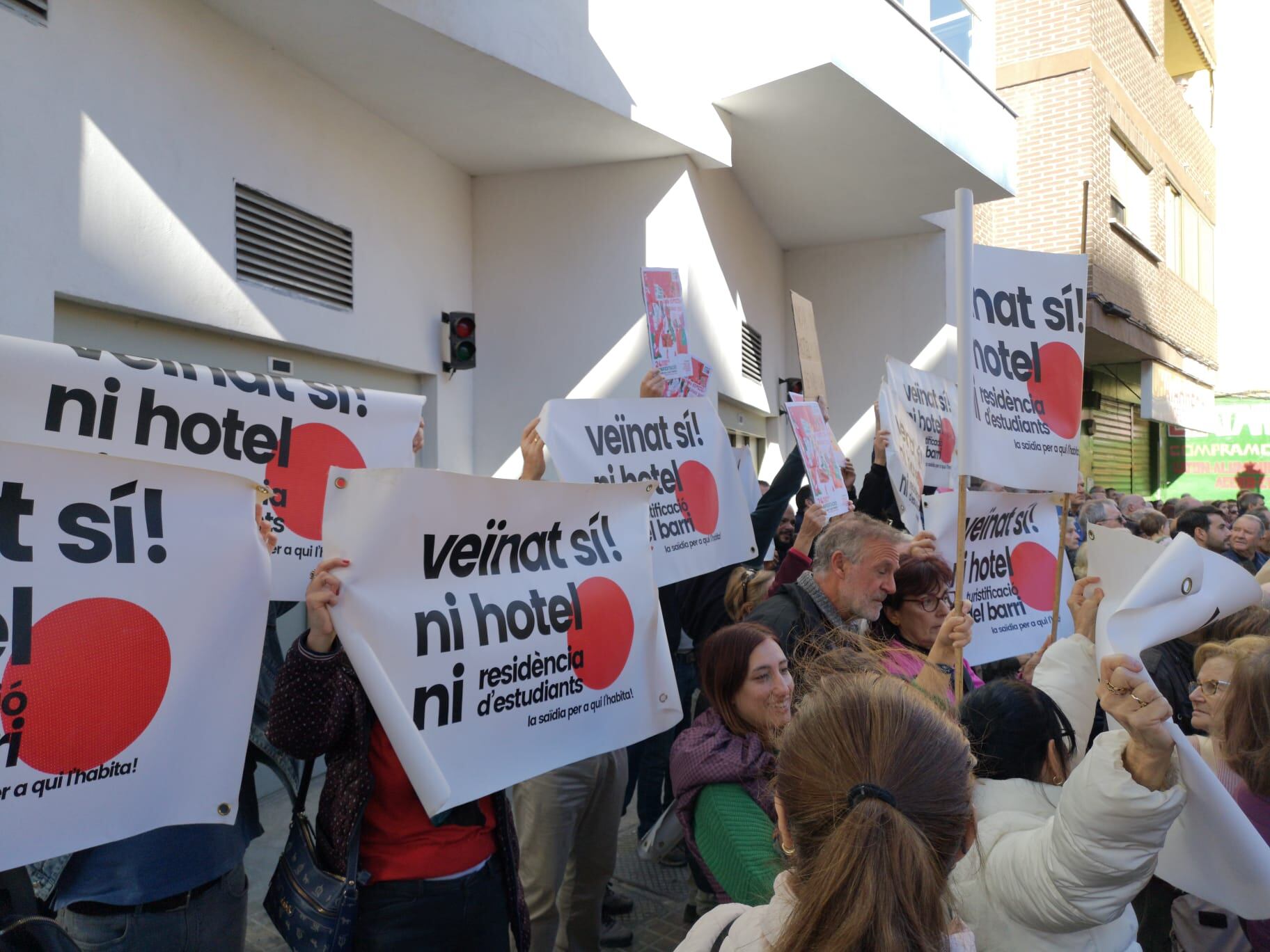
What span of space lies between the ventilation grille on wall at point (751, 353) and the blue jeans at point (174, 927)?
8330mm

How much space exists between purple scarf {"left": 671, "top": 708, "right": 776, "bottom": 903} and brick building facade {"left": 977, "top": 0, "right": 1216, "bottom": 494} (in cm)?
1238

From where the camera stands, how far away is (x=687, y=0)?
8.06 meters

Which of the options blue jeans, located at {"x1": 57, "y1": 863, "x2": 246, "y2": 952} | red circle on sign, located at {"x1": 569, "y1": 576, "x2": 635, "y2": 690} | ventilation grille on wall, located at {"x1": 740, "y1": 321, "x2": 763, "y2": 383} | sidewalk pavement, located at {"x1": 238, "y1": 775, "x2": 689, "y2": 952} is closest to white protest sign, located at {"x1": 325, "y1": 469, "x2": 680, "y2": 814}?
red circle on sign, located at {"x1": 569, "y1": 576, "x2": 635, "y2": 690}

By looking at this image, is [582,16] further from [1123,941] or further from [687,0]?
[1123,941]

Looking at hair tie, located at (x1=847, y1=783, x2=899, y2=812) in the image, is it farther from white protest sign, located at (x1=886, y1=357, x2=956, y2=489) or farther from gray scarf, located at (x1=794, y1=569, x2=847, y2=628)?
white protest sign, located at (x1=886, y1=357, x2=956, y2=489)

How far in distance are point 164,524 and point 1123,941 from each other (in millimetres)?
2107

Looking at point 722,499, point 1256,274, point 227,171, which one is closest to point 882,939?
point 722,499

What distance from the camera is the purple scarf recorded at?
8.25 feet

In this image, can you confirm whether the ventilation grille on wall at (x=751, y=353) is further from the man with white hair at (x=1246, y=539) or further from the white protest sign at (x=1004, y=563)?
the white protest sign at (x=1004, y=563)

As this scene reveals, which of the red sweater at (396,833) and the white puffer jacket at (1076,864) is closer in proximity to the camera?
the white puffer jacket at (1076,864)

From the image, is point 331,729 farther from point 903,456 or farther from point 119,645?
point 903,456

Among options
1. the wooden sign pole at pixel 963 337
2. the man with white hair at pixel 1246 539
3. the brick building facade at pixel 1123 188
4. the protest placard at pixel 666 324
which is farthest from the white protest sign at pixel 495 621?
the brick building facade at pixel 1123 188

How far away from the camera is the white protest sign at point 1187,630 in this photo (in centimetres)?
180

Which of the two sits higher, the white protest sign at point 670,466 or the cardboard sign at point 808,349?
the cardboard sign at point 808,349
